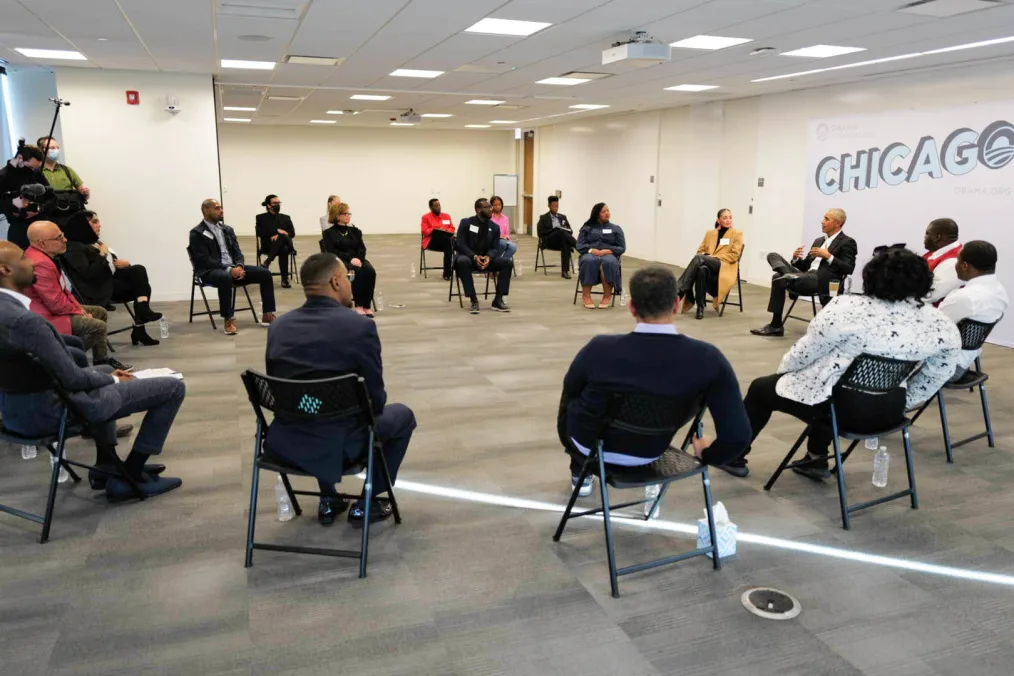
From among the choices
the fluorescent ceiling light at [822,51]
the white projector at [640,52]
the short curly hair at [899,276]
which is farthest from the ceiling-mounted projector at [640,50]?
the short curly hair at [899,276]

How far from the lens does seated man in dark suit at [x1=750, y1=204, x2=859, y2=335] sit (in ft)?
23.1

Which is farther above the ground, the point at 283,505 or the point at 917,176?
the point at 917,176

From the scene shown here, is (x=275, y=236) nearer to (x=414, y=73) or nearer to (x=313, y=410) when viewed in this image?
(x=414, y=73)

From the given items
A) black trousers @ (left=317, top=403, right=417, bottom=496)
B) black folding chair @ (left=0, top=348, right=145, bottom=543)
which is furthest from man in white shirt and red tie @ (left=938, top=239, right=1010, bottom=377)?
black folding chair @ (left=0, top=348, right=145, bottom=543)

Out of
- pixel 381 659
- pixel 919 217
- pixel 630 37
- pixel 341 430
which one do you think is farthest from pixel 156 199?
pixel 919 217

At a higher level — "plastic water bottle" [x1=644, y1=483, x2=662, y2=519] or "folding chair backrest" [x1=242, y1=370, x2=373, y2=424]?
"folding chair backrest" [x1=242, y1=370, x2=373, y2=424]

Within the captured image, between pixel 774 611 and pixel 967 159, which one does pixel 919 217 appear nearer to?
pixel 967 159

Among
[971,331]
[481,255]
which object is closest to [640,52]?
[481,255]

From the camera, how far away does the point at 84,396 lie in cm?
319

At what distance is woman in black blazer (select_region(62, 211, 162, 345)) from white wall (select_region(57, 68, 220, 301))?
2503 millimetres

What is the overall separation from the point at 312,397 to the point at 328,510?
0.82m

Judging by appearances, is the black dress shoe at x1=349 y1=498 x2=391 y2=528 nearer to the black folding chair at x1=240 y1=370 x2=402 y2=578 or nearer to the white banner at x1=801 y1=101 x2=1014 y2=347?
the black folding chair at x1=240 y1=370 x2=402 y2=578

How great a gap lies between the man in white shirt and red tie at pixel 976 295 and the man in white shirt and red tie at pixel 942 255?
0.83 metres

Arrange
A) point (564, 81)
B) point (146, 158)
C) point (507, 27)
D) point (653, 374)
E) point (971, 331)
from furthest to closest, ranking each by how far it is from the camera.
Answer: point (564, 81) → point (146, 158) → point (507, 27) → point (971, 331) → point (653, 374)
